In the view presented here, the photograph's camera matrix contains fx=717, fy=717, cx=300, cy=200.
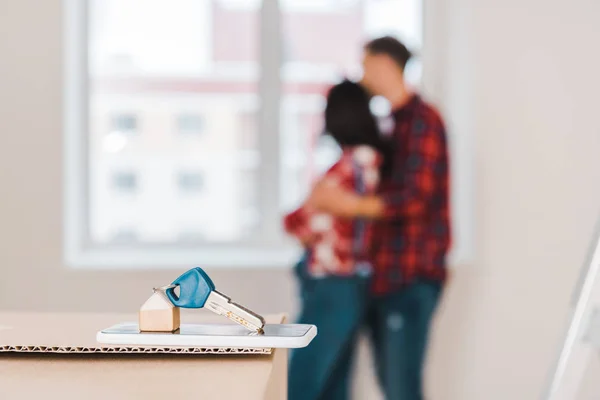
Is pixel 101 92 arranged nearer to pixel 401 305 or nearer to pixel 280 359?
pixel 401 305

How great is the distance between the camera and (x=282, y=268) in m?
2.43

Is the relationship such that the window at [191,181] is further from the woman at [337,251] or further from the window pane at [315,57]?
the woman at [337,251]

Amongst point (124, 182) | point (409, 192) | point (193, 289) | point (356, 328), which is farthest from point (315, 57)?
point (193, 289)

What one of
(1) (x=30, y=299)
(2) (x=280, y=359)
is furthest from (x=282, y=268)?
(2) (x=280, y=359)

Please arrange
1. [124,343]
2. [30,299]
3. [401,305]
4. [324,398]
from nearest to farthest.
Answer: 1. [124,343]
2. [401,305]
3. [324,398]
4. [30,299]

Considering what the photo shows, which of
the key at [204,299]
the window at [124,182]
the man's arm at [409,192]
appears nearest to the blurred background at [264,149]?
the window at [124,182]

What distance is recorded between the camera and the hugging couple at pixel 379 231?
1.84 metres

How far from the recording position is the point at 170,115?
2.56m

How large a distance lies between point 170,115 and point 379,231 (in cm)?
97

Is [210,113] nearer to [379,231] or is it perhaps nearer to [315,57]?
[315,57]

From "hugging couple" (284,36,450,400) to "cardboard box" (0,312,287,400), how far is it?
1.21m

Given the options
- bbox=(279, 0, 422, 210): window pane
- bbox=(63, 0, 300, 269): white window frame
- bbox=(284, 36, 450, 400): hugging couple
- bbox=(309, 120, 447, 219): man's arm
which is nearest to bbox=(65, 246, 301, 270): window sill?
bbox=(63, 0, 300, 269): white window frame

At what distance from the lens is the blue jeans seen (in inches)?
72.7

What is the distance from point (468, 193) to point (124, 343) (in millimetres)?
2073
